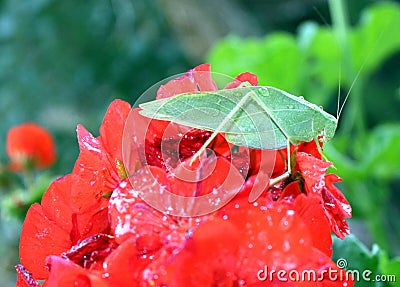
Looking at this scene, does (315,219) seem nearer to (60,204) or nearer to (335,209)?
(335,209)

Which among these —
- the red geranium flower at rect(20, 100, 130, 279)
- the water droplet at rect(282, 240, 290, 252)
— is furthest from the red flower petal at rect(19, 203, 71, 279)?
the water droplet at rect(282, 240, 290, 252)

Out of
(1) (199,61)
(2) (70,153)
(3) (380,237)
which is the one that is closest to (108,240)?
(3) (380,237)

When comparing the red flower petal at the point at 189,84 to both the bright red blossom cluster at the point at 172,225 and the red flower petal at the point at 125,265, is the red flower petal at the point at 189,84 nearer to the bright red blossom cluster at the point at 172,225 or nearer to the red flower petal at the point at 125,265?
the bright red blossom cluster at the point at 172,225

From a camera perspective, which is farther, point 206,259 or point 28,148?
point 28,148

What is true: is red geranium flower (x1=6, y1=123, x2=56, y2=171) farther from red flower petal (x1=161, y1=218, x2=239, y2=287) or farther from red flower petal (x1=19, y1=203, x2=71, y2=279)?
red flower petal (x1=161, y1=218, x2=239, y2=287)

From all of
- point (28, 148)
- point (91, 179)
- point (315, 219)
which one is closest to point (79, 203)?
point (91, 179)

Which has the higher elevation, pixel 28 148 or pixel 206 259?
pixel 28 148

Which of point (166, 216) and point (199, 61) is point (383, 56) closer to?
point (199, 61)
